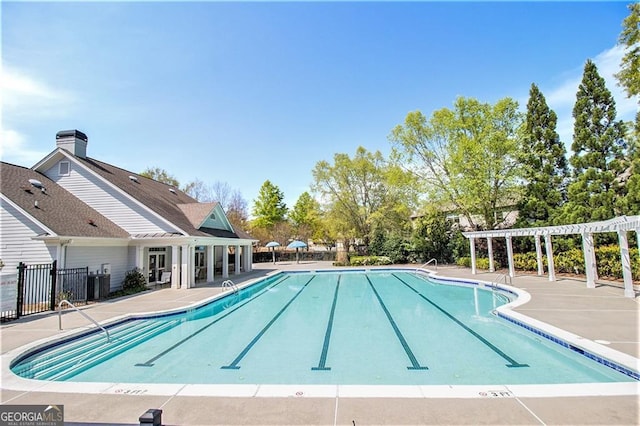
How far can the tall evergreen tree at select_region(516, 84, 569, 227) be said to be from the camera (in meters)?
20.5

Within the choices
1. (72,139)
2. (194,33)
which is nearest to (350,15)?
(194,33)

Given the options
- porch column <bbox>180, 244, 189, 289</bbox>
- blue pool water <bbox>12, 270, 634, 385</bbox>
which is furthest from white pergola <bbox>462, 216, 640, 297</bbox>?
porch column <bbox>180, 244, 189, 289</bbox>

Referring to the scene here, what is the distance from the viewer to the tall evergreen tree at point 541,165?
67.1 ft

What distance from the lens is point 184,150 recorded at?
24.0 metres

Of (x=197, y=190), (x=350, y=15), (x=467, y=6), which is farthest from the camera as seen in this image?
(x=197, y=190)

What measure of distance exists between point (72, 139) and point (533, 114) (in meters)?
28.6

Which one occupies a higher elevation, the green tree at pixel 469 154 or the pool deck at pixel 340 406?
the green tree at pixel 469 154

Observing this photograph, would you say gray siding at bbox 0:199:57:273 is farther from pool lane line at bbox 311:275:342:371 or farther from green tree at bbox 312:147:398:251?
green tree at bbox 312:147:398:251

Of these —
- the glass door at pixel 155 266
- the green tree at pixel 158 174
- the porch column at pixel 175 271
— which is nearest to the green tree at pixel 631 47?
the porch column at pixel 175 271

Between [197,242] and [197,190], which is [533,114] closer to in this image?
[197,242]

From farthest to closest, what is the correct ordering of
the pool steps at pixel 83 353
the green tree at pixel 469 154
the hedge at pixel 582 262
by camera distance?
the green tree at pixel 469 154 < the hedge at pixel 582 262 < the pool steps at pixel 83 353

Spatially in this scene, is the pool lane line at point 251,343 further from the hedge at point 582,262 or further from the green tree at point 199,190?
the green tree at point 199,190

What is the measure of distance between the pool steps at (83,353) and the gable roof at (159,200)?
23.4ft

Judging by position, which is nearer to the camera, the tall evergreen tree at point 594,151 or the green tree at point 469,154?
the tall evergreen tree at point 594,151
